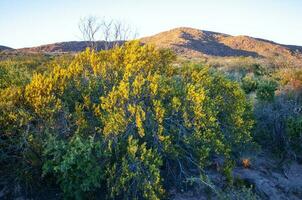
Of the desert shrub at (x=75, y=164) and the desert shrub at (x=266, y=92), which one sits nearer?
the desert shrub at (x=75, y=164)

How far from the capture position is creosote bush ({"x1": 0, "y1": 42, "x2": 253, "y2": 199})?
530 cm

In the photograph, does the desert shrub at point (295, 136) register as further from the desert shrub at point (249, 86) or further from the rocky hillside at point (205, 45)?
the rocky hillside at point (205, 45)

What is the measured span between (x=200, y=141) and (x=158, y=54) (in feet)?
7.95

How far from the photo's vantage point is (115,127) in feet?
18.2

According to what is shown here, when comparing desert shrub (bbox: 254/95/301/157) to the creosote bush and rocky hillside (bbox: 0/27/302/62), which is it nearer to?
the creosote bush

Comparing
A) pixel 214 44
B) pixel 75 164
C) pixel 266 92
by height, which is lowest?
pixel 75 164

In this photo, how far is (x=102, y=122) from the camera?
5.82 metres

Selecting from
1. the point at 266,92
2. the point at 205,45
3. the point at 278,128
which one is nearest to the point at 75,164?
the point at 278,128

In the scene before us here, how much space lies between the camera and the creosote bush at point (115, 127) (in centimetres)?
530

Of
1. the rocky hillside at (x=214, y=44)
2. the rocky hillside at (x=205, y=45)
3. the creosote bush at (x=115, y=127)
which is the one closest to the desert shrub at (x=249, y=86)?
the creosote bush at (x=115, y=127)

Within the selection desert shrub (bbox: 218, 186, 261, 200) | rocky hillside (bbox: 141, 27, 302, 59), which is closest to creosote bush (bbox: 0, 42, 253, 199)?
desert shrub (bbox: 218, 186, 261, 200)

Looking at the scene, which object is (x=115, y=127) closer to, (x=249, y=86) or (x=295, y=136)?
(x=295, y=136)

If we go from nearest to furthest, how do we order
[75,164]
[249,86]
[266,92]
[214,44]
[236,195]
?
1. [75,164]
2. [236,195]
3. [266,92]
4. [249,86]
5. [214,44]

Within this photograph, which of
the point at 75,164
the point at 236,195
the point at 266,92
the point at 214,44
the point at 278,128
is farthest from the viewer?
the point at 214,44
